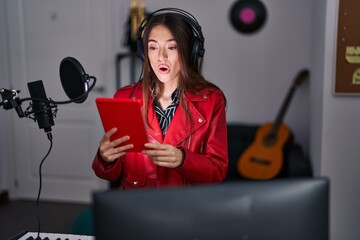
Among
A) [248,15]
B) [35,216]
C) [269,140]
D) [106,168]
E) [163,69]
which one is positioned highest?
[248,15]

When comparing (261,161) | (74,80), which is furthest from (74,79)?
(261,161)

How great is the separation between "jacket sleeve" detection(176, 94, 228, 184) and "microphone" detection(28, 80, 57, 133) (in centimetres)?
34

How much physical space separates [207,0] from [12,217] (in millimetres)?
2322

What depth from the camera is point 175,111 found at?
1035mm

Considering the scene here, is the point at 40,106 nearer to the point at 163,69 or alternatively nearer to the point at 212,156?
the point at 163,69

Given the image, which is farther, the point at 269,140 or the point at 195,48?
the point at 269,140

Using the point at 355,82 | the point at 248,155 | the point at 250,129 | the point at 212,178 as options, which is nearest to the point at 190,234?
the point at 212,178

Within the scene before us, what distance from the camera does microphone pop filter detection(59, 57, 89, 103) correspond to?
0.98 metres

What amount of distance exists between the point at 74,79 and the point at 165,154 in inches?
11.7

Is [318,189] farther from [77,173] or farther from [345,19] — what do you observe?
[77,173]

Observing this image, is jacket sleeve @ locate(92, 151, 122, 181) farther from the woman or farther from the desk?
the desk

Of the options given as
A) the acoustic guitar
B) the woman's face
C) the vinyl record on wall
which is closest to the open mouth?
the woman's face

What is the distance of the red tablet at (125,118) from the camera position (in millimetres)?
874

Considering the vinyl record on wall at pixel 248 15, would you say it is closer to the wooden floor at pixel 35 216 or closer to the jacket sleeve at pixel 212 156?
the wooden floor at pixel 35 216
